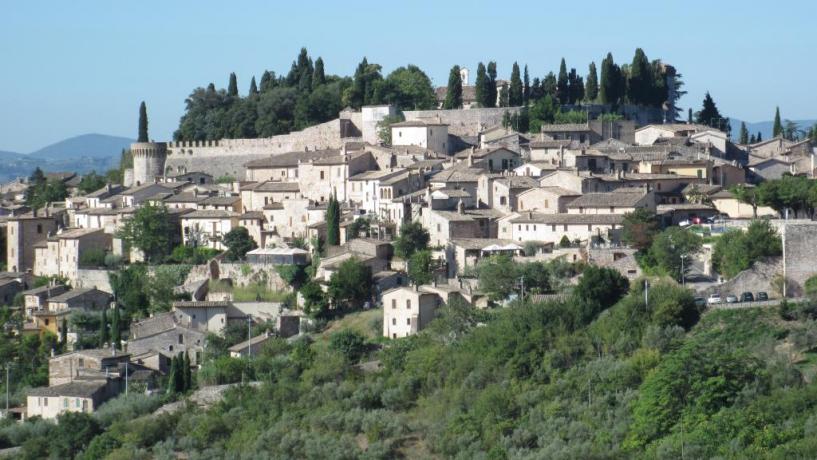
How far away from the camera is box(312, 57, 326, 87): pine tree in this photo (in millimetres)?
63938

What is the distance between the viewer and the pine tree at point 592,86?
5916 cm

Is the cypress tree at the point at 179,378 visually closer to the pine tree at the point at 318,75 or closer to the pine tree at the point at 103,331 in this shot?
the pine tree at the point at 103,331

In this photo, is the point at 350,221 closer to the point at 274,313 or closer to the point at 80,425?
the point at 274,313

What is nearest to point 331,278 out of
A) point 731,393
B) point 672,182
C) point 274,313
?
point 274,313

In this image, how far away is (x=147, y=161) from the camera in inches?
2331

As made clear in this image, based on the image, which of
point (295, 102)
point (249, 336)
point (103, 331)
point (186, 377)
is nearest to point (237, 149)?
point (295, 102)

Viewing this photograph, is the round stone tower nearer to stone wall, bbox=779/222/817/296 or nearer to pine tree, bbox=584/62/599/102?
pine tree, bbox=584/62/599/102

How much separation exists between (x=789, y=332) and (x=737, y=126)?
364ft

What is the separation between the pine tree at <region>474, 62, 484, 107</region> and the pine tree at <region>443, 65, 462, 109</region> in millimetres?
730

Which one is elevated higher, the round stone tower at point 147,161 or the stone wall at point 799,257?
the round stone tower at point 147,161

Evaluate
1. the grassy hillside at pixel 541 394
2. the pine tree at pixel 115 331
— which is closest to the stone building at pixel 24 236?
the pine tree at pixel 115 331

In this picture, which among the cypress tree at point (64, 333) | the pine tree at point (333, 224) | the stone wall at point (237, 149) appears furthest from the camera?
the stone wall at point (237, 149)

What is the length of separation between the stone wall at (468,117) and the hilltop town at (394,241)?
3.2 inches

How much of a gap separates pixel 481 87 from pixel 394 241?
15873 millimetres
